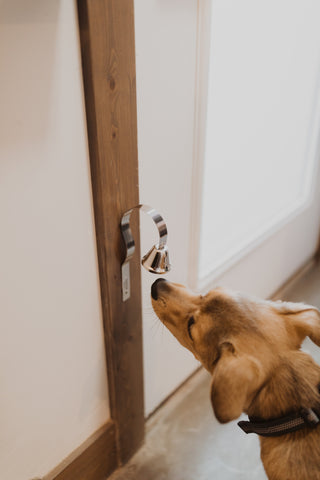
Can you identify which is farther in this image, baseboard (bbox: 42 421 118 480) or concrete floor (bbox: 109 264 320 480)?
concrete floor (bbox: 109 264 320 480)

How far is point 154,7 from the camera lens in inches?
48.9

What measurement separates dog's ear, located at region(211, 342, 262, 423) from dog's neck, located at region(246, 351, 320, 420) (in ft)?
0.18

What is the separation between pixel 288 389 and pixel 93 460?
0.98 meters

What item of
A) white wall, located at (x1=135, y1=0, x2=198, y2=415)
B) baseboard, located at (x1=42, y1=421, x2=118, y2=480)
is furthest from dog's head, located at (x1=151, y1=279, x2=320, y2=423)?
baseboard, located at (x1=42, y1=421, x2=118, y2=480)

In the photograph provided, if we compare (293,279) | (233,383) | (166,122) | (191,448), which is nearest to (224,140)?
(166,122)

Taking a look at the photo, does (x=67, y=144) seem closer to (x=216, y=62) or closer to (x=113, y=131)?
(x=113, y=131)

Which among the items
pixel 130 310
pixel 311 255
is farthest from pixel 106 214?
pixel 311 255

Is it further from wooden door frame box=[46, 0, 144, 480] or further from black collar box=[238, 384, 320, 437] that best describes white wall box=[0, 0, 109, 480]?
black collar box=[238, 384, 320, 437]

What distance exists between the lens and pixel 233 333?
1.24m

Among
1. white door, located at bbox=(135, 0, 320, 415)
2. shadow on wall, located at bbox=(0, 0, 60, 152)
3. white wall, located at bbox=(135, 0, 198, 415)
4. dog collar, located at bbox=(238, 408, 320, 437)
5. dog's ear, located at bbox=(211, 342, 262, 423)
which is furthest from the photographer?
white door, located at bbox=(135, 0, 320, 415)

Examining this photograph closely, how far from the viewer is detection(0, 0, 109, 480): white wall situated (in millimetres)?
995

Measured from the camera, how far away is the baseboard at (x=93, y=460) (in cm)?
162

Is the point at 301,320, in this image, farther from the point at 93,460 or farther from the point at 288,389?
the point at 93,460

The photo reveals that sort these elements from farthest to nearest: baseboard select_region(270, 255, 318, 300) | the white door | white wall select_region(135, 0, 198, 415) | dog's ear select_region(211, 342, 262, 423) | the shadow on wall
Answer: baseboard select_region(270, 255, 318, 300) < the white door < white wall select_region(135, 0, 198, 415) < dog's ear select_region(211, 342, 262, 423) < the shadow on wall
